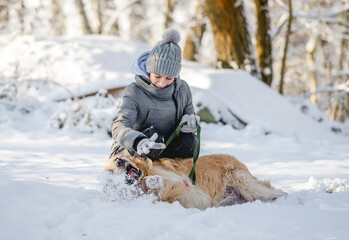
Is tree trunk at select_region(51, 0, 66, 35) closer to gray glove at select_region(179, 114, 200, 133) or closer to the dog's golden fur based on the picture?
gray glove at select_region(179, 114, 200, 133)

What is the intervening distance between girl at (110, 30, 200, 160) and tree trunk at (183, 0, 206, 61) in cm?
964

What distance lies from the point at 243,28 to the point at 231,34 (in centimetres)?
42

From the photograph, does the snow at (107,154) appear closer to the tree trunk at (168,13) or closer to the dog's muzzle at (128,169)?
the dog's muzzle at (128,169)

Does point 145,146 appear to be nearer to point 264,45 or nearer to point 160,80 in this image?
point 160,80

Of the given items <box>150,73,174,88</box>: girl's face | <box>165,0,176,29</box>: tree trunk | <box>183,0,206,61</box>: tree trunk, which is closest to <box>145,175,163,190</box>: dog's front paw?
<box>150,73,174,88</box>: girl's face

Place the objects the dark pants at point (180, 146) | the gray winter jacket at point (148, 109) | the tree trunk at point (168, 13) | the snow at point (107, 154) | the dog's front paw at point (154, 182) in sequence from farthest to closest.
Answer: the tree trunk at point (168, 13) < the dark pants at point (180, 146) < the gray winter jacket at point (148, 109) < the dog's front paw at point (154, 182) < the snow at point (107, 154)

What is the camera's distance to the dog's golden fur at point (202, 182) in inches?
98.7

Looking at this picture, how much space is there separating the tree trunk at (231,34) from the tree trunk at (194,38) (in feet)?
14.2

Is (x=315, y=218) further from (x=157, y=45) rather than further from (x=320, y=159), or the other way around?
(x=320, y=159)

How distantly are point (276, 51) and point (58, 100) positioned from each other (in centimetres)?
1384

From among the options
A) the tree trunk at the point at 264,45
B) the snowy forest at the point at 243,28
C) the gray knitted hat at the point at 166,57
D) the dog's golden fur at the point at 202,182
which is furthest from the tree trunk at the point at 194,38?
the dog's golden fur at the point at 202,182

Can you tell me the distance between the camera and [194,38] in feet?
41.2

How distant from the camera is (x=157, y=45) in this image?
9.45ft

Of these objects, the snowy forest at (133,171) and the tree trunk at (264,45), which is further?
the tree trunk at (264,45)
